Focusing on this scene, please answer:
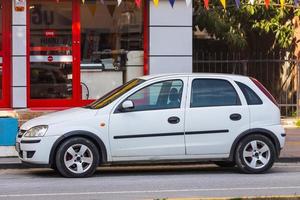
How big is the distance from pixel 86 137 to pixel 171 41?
6.43m

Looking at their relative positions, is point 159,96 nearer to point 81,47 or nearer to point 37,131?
point 37,131

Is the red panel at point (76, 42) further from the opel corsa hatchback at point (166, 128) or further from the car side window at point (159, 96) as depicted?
the car side window at point (159, 96)

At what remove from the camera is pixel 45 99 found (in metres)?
16.8

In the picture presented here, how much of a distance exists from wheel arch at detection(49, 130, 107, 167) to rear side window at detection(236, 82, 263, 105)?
2.42 m

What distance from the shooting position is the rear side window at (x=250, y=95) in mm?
11461

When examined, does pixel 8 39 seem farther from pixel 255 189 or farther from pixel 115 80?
Result: pixel 255 189

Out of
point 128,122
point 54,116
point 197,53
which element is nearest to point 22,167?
point 54,116

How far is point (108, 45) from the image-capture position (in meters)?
17.2

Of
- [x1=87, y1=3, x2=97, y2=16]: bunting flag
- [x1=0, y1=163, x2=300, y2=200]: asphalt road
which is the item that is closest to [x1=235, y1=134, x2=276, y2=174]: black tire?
[x1=0, y1=163, x2=300, y2=200]: asphalt road

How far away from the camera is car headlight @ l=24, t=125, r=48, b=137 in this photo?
1088cm

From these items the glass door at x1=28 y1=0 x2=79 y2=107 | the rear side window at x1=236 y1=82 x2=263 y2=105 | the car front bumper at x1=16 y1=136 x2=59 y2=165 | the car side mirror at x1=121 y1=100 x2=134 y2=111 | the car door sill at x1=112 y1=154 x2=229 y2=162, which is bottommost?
the car door sill at x1=112 y1=154 x2=229 y2=162

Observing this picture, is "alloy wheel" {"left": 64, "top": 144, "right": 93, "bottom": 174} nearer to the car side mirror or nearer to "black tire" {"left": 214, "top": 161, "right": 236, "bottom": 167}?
the car side mirror

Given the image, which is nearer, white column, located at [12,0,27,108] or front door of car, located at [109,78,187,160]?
front door of car, located at [109,78,187,160]

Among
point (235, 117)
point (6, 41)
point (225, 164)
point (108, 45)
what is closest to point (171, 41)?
point (108, 45)
